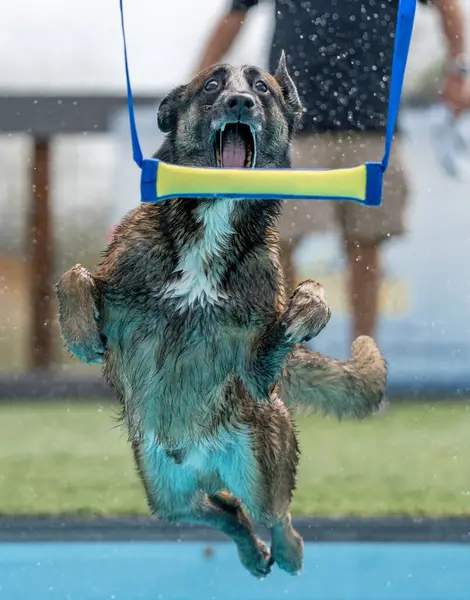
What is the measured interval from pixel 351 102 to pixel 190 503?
10.3 ft

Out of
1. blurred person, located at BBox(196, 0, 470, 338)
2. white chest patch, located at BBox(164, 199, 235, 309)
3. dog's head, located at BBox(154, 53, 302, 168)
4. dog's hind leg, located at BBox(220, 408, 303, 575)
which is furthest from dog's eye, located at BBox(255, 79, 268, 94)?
blurred person, located at BBox(196, 0, 470, 338)

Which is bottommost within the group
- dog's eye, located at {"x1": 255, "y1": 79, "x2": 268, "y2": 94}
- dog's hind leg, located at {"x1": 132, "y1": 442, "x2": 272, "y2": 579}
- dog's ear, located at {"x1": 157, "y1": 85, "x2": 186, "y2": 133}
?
dog's hind leg, located at {"x1": 132, "y1": 442, "x2": 272, "y2": 579}

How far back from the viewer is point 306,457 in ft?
16.9

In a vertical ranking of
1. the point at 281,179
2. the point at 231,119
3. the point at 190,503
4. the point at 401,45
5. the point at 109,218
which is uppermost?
the point at 401,45

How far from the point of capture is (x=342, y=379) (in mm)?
3068

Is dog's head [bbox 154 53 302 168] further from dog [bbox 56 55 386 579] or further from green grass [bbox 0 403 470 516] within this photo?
green grass [bbox 0 403 470 516]

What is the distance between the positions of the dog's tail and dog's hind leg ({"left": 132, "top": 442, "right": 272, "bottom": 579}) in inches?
14.9

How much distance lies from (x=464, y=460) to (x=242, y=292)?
115 inches

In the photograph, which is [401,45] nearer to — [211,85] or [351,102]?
[211,85]

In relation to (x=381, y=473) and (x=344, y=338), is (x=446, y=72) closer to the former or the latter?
(x=344, y=338)

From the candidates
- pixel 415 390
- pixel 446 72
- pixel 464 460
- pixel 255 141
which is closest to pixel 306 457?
pixel 464 460

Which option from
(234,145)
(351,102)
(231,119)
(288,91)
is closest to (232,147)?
(234,145)

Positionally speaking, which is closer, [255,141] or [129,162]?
[255,141]

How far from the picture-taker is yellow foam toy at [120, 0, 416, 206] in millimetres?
2160
